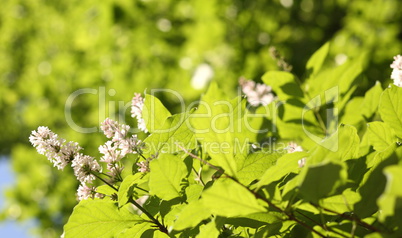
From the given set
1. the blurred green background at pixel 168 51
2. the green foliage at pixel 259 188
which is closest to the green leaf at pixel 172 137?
the green foliage at pixel 259 188

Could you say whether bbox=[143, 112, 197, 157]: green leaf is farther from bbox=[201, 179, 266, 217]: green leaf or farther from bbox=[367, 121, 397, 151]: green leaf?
bbox=[367, 121, 397, 151]: green leaf

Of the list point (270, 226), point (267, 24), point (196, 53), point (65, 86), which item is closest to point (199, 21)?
point (196, 53)

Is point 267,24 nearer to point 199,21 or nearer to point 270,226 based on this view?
point 199,21

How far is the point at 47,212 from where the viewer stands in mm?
6711

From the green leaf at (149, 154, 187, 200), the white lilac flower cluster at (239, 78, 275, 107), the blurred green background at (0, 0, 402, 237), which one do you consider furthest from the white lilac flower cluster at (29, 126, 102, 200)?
the blurred green background at (0, 0, 402, 237)

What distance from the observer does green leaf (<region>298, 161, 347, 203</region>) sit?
2.40 ft

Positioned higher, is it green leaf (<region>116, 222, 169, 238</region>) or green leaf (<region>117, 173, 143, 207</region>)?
green leaf (<region>117, 173, 143, 207</region>)

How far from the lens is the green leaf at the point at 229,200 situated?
2.60ft

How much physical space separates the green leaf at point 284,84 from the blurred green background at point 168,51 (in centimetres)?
280

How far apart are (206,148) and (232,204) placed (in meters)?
0.18

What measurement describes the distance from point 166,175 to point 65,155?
0.42m

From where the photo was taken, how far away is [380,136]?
114cm

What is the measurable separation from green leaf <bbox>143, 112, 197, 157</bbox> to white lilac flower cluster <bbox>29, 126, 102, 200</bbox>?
19 cm

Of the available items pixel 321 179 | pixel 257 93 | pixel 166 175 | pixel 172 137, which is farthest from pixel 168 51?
pixel 321 179
